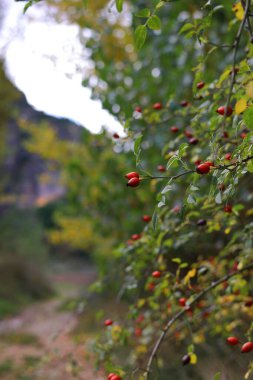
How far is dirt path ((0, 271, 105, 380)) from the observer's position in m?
2.66

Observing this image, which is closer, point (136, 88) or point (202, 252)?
point (202, 252)

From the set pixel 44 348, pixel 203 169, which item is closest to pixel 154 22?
pixel 203 169

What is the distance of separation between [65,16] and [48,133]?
5.60ft

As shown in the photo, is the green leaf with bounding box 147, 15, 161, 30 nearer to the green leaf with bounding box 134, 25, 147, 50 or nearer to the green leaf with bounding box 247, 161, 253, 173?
the green leaf with bounding box 134, 25, 147, 50

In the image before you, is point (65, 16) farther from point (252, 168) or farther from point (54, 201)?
point (54, 201)

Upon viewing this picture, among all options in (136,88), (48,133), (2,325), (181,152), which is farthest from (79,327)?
(181,152)

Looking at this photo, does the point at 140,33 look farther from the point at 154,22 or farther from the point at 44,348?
the point at 44,348

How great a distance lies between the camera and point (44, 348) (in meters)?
6.04

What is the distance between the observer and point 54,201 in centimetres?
2072

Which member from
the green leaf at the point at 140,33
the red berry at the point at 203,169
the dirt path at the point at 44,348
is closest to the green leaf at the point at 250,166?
the red berry at the point at 203,169

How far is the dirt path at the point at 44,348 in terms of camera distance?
2.66m

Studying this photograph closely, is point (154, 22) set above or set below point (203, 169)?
above

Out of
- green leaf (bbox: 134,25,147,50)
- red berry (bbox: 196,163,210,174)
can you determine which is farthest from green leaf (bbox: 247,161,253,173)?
green leaf (bbox: 134,25,147,50)

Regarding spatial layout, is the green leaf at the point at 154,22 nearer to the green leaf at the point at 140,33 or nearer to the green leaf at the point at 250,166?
the green leaf at the point at 140,33
